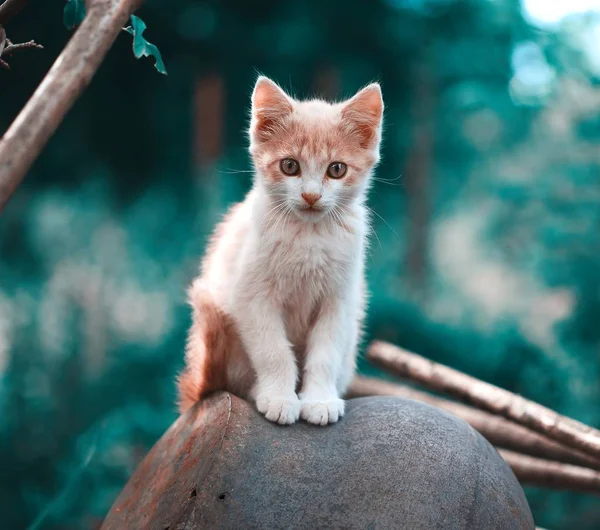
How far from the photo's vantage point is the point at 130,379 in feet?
14.4

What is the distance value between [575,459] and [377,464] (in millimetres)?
1290

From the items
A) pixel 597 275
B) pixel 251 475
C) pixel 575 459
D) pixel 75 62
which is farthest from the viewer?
pixel 597 275

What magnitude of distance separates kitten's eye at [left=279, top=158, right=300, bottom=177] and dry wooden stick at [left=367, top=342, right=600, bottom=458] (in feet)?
4.41

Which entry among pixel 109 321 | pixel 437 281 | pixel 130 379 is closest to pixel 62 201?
pixel 109 321

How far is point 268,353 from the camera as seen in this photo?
7.21 feet

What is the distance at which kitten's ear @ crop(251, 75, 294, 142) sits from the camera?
225cm

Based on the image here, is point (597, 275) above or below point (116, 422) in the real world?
above

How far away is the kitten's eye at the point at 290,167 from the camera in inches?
85.7

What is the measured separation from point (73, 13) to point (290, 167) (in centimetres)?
72

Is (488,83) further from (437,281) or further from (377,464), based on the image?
(377,464)

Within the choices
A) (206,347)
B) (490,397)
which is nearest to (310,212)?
(206,347)

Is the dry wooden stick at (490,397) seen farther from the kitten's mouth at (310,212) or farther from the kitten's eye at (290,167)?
the kitten's eye at (290,167)

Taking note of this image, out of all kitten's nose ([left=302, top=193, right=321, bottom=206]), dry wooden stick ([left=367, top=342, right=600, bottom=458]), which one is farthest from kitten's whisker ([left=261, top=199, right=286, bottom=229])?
dry wooden stick ([left=367, top=342, right=600, bottom=458])

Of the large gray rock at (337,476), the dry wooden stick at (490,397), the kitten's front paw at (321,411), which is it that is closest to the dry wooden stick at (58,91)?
the large gray rock at (337,476)
